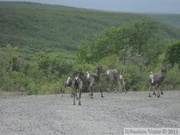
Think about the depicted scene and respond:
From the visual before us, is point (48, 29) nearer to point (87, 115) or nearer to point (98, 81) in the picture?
point (98, 81)

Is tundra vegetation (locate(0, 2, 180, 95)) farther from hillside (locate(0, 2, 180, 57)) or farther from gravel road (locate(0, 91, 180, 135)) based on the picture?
gravel road (locate(0, 91, 180, 135))

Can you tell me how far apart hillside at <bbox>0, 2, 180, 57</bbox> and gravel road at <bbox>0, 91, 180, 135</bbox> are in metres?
86.1

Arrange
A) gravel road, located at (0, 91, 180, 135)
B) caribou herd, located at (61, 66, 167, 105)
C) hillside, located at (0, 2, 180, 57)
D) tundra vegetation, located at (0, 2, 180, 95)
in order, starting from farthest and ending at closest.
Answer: hillside, located at (0, 2, 180, 57), tundra vegetation, located at (0, 2, 180, 95), caribou herd, located at (61, 66, 167, 105), gravel road, located at (0, 91, 180, 135)

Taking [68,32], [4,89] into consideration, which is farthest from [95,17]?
[4,89]

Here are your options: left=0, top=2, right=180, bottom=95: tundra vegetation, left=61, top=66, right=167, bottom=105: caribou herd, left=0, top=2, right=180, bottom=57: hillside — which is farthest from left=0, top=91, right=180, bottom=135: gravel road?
left=0, top=2, right=180, bottom=57: hillside

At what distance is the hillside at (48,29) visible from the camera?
12625 centimetres

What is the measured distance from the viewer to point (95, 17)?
170m

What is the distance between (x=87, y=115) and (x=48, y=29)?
12811cm

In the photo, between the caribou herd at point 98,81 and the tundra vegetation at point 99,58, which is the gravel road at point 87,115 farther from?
the tundra vegetation at point 99,58

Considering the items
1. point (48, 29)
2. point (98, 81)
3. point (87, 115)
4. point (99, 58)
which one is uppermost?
point (98, 81)

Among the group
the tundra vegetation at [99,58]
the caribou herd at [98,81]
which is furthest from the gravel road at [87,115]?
the tundra vegetation at [99,58]

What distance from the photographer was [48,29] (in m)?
148

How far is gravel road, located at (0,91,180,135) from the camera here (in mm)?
17453

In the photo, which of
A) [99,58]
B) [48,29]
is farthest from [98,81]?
[48,29]
